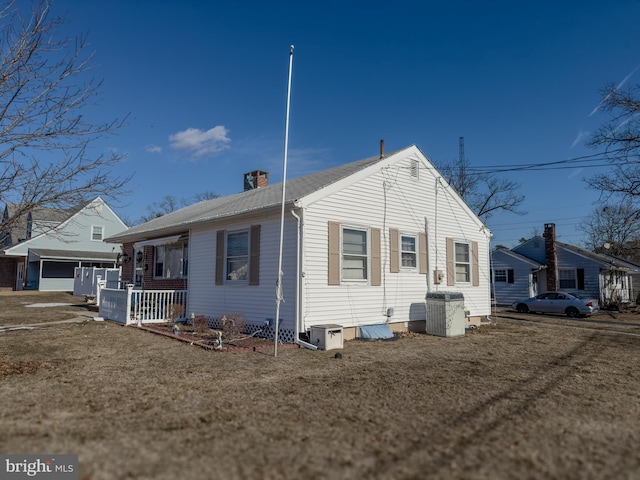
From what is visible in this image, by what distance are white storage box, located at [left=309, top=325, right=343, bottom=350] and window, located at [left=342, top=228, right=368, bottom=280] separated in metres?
1.71

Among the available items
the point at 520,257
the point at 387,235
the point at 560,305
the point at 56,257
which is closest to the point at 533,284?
the point at 520,257

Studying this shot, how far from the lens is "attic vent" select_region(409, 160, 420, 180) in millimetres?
13173

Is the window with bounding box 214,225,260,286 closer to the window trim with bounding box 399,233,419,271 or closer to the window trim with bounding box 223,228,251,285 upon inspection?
A: the window trim with bounding box 223,228,251,285

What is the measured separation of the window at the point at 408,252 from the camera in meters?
12.7

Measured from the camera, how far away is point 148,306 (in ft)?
44.7

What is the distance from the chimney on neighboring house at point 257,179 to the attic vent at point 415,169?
8.19 meters

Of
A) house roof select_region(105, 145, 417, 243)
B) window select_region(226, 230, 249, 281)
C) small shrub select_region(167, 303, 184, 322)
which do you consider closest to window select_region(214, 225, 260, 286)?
window select_region(226, 230, 249, 281)

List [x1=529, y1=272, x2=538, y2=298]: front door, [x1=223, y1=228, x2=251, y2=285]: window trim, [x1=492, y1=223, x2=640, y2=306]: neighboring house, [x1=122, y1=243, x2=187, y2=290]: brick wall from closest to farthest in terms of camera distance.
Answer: [x1=223, y1=228, x2=251, y2=285]: window trim
[x1=122, y1=243, x2=187, y2=290]: brick wall
[x1=492, y1=223, x2=640, y2=306]: neighboring house
[x1=529, y1=272, x2=538, y2=298]: front door

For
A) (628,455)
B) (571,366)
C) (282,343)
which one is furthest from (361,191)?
(628,455)

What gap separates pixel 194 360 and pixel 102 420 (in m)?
3.36

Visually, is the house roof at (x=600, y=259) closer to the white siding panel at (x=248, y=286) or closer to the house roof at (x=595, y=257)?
the house roof at (x=595, y=257)

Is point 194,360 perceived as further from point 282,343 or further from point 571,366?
point 571,366

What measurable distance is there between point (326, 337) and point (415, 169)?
6.44 meters

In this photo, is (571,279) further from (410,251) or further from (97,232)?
(97,232)
